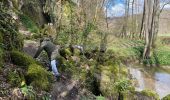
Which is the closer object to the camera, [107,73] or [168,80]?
[107,73]

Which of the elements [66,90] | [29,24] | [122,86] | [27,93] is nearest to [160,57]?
[29,24]

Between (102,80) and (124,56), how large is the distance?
618 inches

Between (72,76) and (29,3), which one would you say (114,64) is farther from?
(29,3)

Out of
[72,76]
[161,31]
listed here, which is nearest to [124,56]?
[72,76]

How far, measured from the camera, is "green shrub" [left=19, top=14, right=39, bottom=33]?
872 inches

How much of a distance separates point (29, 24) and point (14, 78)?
1632 centimetres

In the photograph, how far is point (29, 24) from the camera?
22.8 meters

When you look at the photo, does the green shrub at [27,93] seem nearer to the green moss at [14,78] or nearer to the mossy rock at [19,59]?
the green moss at [14,78]

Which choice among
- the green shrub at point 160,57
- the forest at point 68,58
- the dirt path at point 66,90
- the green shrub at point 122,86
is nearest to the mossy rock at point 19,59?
the forest at point 68,58

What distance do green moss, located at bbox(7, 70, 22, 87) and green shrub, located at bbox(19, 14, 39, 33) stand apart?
14.9m

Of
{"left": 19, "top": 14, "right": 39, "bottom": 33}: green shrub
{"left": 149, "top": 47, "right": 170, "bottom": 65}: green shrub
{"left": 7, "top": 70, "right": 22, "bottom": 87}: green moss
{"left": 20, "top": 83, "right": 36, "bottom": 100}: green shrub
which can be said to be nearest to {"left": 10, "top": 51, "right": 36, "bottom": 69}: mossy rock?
{"left": 7, "top": 70, "right": 22, "bottom": 87}: green moss

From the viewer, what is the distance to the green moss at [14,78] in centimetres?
676

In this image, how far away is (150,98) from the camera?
10.2 metres

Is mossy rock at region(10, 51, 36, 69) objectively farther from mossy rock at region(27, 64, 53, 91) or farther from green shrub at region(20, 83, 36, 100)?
green shrub at region(20, 83, 36, 100)
